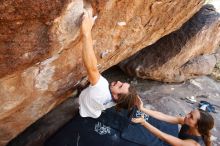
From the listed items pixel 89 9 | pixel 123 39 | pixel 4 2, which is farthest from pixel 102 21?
pixel 4 2

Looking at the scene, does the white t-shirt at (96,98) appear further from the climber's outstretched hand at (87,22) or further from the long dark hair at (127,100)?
the climber's outstretched hand at (87,22)

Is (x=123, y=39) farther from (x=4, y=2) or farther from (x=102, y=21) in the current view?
(x=4, y=2)

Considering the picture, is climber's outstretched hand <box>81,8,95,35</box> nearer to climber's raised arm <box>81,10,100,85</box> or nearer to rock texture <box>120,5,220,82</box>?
climber's raised arm <box>81,10,100,85</box>

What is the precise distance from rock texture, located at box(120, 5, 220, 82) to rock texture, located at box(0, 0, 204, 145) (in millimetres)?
1094

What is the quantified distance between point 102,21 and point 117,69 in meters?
3.12

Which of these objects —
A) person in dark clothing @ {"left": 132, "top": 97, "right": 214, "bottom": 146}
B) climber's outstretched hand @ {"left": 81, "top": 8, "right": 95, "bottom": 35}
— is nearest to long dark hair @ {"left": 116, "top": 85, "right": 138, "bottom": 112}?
person in dark clothing @ {"left": 132, "top": 97, "right": 214, "bottom": 146}

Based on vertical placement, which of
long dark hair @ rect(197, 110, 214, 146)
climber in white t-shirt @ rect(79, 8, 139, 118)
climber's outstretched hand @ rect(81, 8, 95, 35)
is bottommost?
long dark hair @ rect(197, 110, 214, 146)

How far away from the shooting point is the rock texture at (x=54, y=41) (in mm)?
3037

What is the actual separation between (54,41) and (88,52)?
0.40m

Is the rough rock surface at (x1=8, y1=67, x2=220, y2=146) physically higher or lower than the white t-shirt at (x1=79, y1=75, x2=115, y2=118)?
lower

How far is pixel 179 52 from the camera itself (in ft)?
21.0

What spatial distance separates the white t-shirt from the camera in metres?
4.02

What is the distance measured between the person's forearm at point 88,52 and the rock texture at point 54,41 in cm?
12

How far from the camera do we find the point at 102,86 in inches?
158
